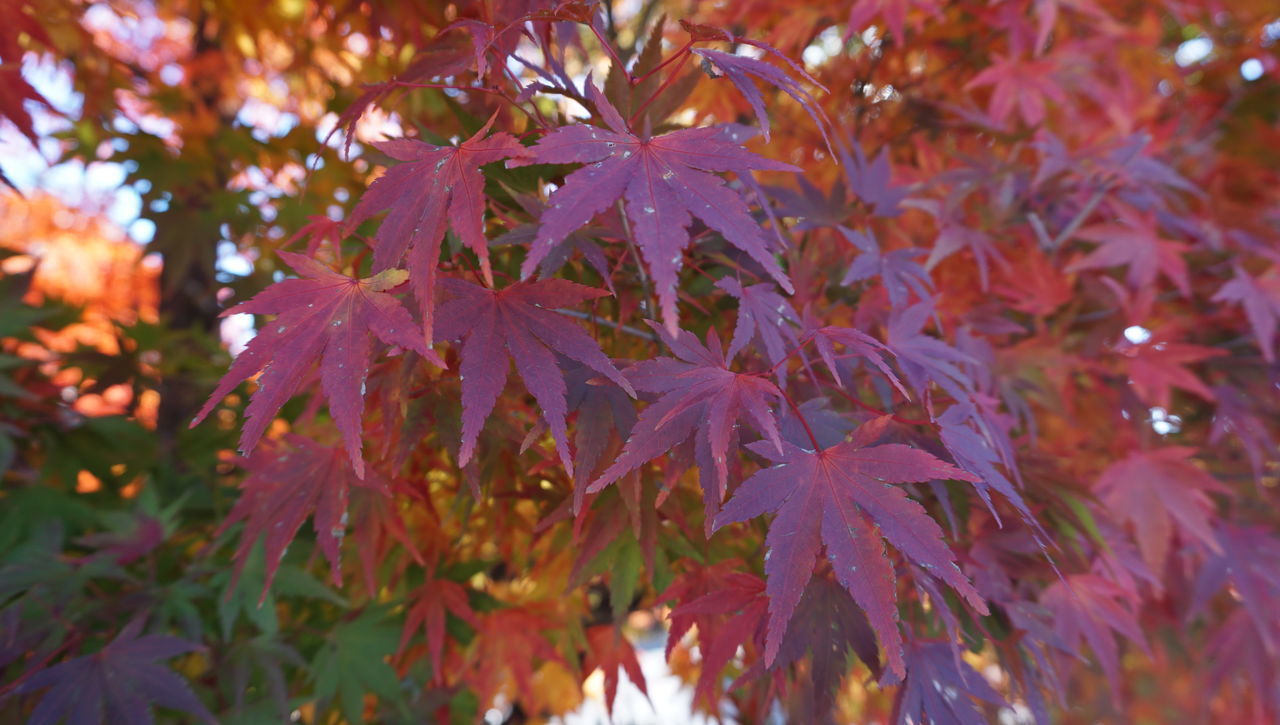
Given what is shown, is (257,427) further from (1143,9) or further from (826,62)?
(1143,9)

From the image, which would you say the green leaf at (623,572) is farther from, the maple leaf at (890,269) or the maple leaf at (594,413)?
the maple leaf at (890,269)

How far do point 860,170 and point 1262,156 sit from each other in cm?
204

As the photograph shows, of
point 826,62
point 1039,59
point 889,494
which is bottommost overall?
point 889,494

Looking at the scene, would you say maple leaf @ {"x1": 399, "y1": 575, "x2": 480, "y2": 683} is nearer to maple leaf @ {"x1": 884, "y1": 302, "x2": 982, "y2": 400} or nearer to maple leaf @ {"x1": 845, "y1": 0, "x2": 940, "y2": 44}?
maple leaf @ {"x1": 884, "y1": 302, "x2": 982, "y2": 400}

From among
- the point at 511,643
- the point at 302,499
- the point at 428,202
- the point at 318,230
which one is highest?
the point at 318,230

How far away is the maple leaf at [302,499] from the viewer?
3.11ft

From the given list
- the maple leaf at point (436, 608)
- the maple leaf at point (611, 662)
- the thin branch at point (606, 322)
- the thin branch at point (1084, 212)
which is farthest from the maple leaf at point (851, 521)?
the thin branch at point (1084, 212)

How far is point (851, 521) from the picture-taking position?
2.48 feet

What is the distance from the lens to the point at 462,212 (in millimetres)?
720

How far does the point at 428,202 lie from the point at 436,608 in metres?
0.81

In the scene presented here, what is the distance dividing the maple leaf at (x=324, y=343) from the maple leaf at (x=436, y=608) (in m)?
0.64

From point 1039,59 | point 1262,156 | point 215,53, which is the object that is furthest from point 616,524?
point 1262,156

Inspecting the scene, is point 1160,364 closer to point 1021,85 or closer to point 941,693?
point 1021,85

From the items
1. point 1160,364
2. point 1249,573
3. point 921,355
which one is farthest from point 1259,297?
point 921,355
